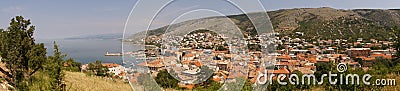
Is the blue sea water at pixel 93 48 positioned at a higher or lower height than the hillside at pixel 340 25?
lower

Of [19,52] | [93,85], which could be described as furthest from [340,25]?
[19,52]

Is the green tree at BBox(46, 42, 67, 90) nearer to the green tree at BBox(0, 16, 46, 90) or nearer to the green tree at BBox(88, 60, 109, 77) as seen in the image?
the green tree at BBox(0, 16, 46, 90)

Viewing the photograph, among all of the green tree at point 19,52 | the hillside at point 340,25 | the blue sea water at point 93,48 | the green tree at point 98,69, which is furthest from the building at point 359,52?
the green tree at point 19,52

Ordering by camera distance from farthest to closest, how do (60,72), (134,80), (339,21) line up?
(339,21), (134,80), (60,72)

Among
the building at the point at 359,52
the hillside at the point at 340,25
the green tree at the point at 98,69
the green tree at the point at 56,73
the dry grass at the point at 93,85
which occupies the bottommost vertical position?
the building at the point at 359,52

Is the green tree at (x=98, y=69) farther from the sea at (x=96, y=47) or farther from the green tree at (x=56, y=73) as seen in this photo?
the green tree at (x=56, y=73)

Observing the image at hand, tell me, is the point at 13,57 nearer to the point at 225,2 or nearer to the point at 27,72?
the point at 27,72

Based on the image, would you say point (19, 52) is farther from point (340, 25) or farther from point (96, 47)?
point (340, 25)

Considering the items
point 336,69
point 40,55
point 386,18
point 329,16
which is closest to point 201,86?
point 336,69
